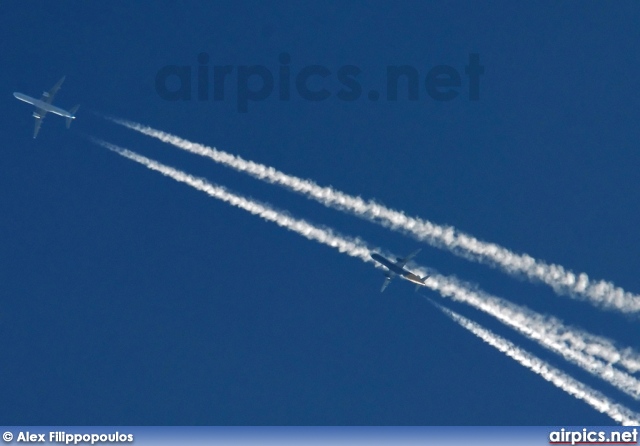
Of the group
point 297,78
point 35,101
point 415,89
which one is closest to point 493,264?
point 415,89

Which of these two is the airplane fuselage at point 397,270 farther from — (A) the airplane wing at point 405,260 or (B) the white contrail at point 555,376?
(B) the white contrail at point 555,376

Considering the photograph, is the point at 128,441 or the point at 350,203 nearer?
the point at 128,441

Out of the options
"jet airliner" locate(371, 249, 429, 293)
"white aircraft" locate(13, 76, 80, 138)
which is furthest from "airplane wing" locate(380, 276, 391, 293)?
"white aircraft" locate(13, 76, 80, 138)

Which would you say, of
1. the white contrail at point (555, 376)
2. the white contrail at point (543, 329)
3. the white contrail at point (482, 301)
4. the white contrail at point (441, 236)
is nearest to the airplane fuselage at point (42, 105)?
the white contrail at point (441, 236)

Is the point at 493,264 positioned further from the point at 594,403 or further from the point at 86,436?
the point at 86,436

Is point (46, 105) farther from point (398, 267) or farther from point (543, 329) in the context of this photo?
point (543, 329)

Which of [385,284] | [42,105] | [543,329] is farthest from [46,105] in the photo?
[543,329]
